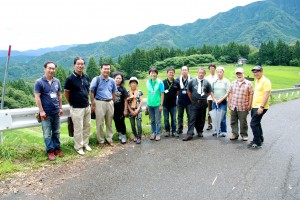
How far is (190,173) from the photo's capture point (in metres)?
4.46

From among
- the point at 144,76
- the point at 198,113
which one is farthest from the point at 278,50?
the point at 198,113

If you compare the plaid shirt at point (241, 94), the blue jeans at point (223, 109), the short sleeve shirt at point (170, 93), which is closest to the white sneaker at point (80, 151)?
the short sleeve shirt at point (170, 93)

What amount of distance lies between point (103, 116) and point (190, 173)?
2.61m

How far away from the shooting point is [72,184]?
4.06 metres

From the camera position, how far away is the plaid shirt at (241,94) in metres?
6.58

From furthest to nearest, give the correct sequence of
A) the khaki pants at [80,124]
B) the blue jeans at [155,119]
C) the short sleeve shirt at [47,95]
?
the blue jeans at [155,119] < the khaki pants at [80,124] < the short sleeve shirt at [47,95]

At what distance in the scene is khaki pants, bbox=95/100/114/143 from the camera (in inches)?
235

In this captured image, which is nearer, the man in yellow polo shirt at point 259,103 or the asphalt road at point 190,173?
the asphalt road at point 190,173

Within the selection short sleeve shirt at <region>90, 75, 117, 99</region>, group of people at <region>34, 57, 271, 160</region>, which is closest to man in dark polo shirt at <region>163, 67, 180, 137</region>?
group of people at <region>34, 57, 271, 160</region>

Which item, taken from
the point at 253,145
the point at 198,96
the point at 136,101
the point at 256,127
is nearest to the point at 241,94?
the point at 256,127

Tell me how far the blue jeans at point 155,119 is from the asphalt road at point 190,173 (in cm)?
51

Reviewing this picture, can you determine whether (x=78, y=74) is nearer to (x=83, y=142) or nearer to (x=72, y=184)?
(x=83, y=142)

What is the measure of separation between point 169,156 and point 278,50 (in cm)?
9278

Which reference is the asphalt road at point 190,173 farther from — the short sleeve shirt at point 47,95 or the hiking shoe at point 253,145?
the short sleeve shirt at point 47,95
